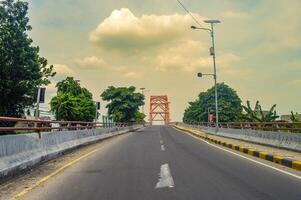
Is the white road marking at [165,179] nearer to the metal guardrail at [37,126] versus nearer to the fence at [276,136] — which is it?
the metal guardrail at [37,126]

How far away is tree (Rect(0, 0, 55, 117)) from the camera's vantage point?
2380 cm

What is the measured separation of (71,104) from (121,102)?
10569 millimetres

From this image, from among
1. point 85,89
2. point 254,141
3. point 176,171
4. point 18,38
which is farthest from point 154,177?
point 85,89

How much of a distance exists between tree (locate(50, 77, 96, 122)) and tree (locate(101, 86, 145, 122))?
3.19m

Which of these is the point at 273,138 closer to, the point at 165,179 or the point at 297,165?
the point at 297,165

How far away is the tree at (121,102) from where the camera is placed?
55.3 meters

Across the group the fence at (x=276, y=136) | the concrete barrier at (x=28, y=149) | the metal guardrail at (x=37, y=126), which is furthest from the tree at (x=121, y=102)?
the concrete barrier at (x=28, y=149)

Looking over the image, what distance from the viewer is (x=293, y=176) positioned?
32.7 ft

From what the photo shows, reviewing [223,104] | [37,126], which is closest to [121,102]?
[223,104]

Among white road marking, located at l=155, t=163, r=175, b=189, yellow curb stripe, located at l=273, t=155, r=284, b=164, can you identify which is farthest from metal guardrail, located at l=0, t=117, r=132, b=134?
yellow curb stripe, located at l=273, t=155, r=284, b=164

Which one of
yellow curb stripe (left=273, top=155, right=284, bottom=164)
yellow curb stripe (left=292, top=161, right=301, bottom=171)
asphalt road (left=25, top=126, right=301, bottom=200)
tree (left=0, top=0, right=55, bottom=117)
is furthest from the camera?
tree (left=0, top=0, right=55, bottom=117)

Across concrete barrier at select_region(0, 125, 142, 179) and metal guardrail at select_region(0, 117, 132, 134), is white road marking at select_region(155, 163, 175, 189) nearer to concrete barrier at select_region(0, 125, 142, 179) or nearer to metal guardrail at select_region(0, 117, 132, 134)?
concrete barrier at select_region(0, 125, 142, 179)

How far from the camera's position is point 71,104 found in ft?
153

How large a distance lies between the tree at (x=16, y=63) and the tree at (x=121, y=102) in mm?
29335
